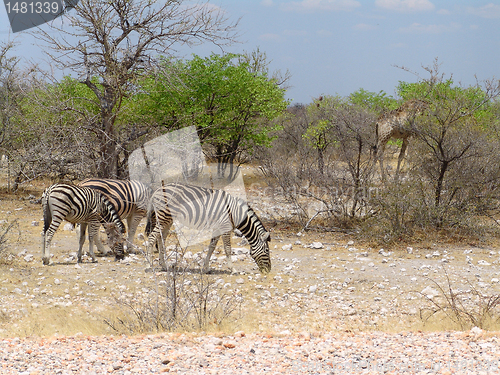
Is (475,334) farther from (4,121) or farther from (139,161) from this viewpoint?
(4,121)

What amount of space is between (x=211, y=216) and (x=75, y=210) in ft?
7.39

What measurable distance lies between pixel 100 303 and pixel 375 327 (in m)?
3.43

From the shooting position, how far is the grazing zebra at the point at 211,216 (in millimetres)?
7797

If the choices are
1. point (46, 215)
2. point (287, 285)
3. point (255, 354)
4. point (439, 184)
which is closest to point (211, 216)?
point (287, 285)

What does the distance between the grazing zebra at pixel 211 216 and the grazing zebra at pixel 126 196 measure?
1.05m

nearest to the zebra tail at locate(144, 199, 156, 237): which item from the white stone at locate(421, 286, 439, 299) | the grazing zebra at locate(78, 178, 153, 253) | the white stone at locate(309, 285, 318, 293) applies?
the grazing zebra at locate(78, 178, 153, 253)

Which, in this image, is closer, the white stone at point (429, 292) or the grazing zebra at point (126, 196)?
the white stone at point (429, 292)

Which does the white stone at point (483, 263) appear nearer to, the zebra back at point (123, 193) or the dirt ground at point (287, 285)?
the dirt ground at point (287, 285)

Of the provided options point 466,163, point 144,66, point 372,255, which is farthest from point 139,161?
point 466,163

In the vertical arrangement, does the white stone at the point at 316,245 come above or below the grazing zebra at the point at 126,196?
below

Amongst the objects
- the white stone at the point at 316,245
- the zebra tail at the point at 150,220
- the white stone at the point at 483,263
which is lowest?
the white stone at the point at 483,263

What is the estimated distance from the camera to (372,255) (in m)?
9.25

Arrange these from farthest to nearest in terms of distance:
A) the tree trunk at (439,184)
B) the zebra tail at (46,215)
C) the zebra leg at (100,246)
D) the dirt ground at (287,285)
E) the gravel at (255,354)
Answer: the tree trunk at (439,184), the zebra leg at (100,246), the zebra tail at (46,215), the dirt ground at (287,285), the gravel at (255,354)

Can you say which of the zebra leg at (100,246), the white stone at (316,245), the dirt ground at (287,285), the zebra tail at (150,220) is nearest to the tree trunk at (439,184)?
the dirt ground at (287,285)
